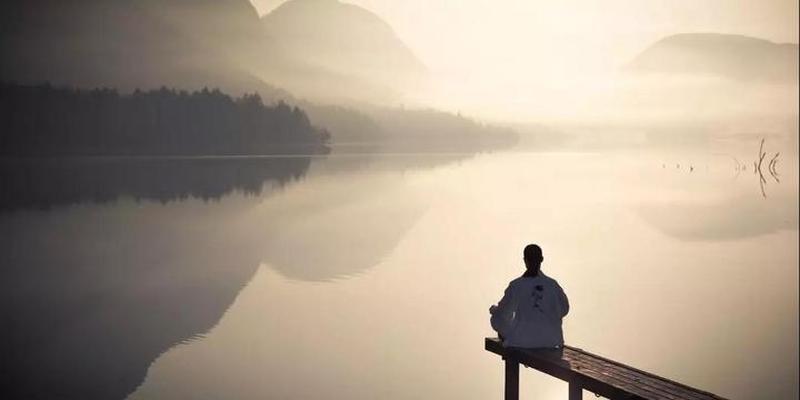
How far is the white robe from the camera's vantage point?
29.1ft

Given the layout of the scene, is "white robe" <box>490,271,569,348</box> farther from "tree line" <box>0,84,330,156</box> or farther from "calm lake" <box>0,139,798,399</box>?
"tree line" <box>0,84,330,156</box>

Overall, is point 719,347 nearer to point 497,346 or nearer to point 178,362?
point 497,346

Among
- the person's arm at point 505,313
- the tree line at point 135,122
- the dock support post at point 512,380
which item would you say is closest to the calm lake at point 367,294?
the dock support post at point 512,380

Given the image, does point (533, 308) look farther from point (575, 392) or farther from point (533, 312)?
point (575, 392)

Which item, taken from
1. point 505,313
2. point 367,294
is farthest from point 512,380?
point 367,294

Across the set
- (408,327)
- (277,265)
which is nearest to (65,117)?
(277,265)

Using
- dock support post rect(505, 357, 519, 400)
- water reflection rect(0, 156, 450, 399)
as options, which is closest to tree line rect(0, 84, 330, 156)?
water reflection rect(0, 156, 450, 399)

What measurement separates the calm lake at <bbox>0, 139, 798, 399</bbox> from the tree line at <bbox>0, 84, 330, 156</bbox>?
353 feet

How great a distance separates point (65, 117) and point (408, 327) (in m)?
146

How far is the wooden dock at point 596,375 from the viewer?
775 centimetres

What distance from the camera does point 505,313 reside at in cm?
915

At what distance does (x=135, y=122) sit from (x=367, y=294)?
143 meters

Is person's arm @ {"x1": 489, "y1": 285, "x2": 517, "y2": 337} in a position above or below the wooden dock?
above

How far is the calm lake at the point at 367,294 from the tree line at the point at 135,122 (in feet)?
353
